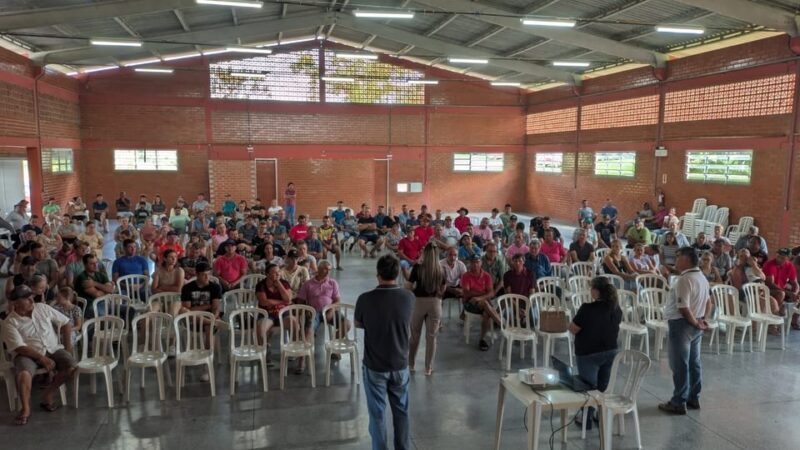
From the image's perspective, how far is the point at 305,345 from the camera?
19.6ft

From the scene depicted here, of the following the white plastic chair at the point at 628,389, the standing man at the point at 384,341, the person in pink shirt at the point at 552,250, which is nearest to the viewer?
the standing man at the point at 384,341

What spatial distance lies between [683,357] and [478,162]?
1787 centimetres

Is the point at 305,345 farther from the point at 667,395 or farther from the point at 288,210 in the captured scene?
the point at 288,210

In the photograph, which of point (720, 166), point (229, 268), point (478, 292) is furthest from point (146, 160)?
point (720, 166)

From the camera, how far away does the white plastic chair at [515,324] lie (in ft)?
21.0

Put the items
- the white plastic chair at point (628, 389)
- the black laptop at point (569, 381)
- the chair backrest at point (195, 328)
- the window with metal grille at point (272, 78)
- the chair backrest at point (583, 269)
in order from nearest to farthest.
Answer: the black laptop at point (569, 381) < the white plastic chair at point (628, 389) < the chair backrest at point (195, 328) < the chair backrest at point (583, 269) < the window with metal grille at point (272, 78)

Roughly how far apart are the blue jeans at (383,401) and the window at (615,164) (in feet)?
48.1

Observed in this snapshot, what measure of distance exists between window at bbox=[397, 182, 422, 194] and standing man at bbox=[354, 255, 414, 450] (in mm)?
17964

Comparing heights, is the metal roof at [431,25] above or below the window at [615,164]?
above

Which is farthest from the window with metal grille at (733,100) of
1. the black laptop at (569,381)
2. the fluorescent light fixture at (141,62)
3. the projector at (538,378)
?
the fluorescent light fixture at (141,62)

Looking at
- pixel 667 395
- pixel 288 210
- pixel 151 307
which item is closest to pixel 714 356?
pixel 667 395

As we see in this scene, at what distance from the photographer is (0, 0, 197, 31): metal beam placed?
11.1m

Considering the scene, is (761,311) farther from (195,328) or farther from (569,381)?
(195,328)

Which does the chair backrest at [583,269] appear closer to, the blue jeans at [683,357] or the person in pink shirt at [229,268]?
the blue jeans at [683,357]
